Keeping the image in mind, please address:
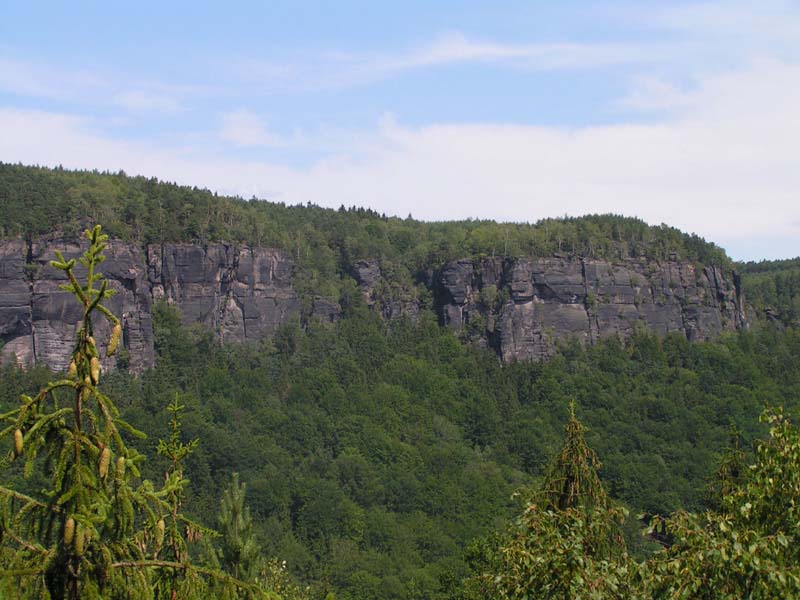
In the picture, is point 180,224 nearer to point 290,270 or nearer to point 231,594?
point 290,270

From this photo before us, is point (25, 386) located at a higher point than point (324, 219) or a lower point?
lower

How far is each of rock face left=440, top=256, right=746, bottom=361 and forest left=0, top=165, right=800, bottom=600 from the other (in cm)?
232

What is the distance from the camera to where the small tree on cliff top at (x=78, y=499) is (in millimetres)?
10086

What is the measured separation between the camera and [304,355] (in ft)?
440

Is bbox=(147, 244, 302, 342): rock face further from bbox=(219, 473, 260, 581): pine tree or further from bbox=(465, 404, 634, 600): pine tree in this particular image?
bbox=(465, 404, 634, 600): pine tree

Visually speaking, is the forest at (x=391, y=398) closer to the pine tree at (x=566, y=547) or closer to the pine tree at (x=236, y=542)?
the pine tree at (x=236, y=542)

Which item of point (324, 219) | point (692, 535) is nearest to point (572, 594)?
point (692, 535)

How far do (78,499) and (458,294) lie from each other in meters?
135

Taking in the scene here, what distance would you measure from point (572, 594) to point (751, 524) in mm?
2575

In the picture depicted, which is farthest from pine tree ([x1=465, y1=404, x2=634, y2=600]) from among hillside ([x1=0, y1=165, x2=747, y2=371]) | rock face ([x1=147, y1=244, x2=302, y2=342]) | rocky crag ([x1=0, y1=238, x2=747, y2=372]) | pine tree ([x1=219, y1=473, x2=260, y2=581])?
rock face ([x1=147, y1=244, x2=302, y2=342])

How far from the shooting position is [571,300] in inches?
5512

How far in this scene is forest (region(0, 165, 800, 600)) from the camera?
9850 centimetres

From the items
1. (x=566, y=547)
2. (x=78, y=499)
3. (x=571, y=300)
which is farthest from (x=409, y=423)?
(x=78, y=499)

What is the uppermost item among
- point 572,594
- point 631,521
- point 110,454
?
point 110,454
